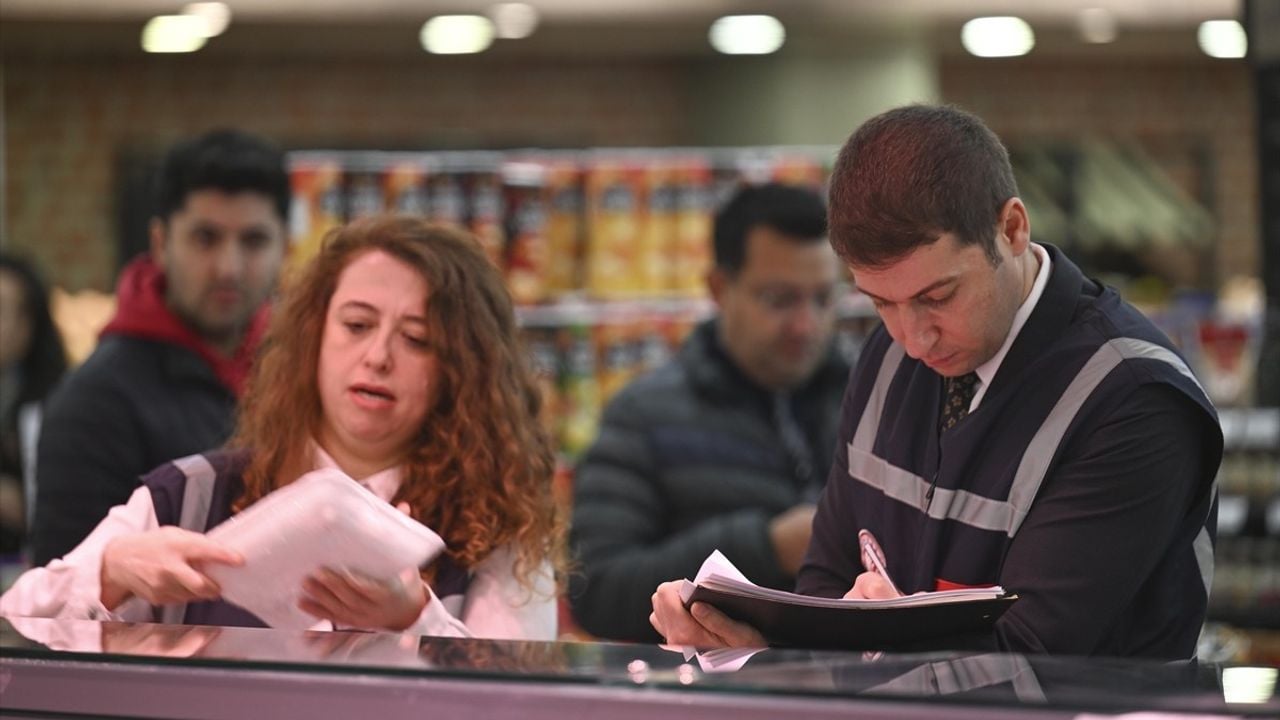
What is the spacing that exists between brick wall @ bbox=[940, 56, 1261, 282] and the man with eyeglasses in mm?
8585

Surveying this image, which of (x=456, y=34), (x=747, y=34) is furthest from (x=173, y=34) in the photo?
(x=747, y=34)

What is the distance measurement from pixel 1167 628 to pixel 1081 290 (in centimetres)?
42

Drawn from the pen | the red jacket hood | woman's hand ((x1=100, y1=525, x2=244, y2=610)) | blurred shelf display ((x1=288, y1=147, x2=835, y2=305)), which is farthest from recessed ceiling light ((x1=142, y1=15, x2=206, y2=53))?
the pen

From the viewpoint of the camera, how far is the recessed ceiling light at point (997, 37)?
1009 cm

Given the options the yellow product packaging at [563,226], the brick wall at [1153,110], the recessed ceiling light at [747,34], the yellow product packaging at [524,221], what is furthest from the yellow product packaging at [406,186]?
the brick wall at [1153,110]

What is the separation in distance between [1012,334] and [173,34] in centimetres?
884

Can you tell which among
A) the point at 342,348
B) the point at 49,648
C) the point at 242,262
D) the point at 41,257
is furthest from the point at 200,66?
the point at 49,648

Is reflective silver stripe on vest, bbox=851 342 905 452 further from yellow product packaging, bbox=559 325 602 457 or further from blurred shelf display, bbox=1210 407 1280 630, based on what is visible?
yellow product packaging, bbox=559 325 602 457

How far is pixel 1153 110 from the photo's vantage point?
1216 cm

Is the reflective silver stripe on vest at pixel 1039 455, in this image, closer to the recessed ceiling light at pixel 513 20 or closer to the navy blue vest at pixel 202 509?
the navy blue vest at pixel 202 509

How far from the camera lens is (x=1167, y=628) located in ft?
6.24

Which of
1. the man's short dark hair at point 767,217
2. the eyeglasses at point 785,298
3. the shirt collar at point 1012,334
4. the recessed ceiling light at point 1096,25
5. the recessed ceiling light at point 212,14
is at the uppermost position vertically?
Result: the recessed ceiling light at point 212,14

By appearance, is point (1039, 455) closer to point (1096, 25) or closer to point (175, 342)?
point (175, 342)

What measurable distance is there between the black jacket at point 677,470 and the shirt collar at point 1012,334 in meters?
1.47
